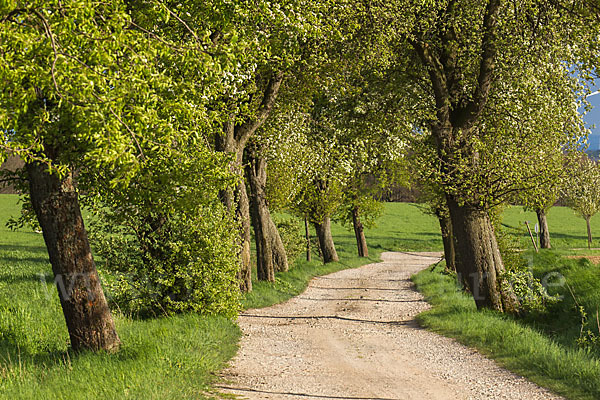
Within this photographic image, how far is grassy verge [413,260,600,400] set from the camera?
845cm

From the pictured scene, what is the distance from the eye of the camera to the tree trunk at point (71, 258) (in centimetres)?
916

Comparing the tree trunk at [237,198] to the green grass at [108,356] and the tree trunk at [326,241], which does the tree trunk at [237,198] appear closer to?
the green grass at [108,356]

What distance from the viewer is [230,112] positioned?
15609 mm

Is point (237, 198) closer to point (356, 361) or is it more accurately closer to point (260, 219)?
point (260, 219)

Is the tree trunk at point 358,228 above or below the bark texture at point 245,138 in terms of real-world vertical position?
below

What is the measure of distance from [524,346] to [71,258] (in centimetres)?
839

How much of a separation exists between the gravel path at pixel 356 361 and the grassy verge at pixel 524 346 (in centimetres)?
32

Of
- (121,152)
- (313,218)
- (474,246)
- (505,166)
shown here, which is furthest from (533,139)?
(313,218)

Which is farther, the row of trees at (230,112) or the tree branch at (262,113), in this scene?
the tree branch at (262,113)

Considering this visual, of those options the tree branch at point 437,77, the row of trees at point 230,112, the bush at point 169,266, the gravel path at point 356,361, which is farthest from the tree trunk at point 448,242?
the bush at point 169,266

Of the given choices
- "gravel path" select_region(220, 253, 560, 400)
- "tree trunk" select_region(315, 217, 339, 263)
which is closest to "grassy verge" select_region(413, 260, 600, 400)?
"gravel path" select_region(220, 253, 560, 400)

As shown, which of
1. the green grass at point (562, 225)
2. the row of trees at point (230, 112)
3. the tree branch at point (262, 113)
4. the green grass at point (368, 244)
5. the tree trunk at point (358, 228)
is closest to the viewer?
the row of trees at point (230, 112)

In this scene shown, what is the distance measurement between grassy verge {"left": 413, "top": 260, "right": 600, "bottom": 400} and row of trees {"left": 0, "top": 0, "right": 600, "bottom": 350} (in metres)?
1.34

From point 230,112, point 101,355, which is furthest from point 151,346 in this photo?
point 230,112
